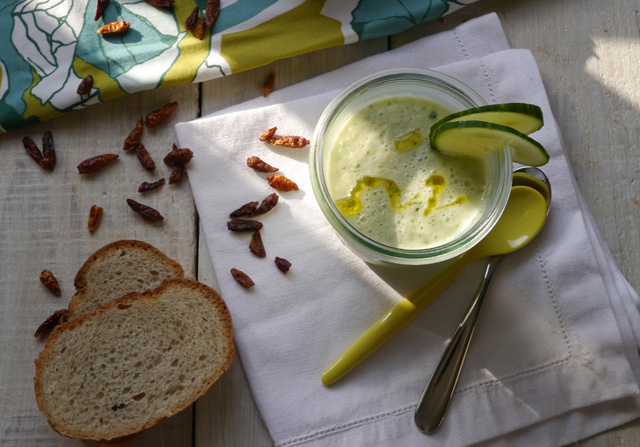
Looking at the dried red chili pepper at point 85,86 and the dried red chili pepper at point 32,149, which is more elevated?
the dried red chili pepper at point 85,86

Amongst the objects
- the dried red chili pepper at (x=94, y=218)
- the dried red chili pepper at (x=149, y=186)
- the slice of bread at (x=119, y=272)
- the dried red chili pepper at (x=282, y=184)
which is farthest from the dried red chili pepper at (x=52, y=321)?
the dried red chili pepper at (x=282, y=184)

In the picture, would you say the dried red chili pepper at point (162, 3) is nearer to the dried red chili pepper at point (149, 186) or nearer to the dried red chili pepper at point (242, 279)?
the dried red chili pepper at point (149, 186)

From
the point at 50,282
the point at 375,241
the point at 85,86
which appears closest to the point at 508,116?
the point at 375,241

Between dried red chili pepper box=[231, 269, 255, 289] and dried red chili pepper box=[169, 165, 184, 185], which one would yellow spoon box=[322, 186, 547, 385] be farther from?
dried red chili pepper box=[169, 165, 184, 185]

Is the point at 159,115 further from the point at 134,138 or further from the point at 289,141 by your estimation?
the point at 289,141

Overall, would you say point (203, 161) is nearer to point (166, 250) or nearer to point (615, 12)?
point (166, 250)

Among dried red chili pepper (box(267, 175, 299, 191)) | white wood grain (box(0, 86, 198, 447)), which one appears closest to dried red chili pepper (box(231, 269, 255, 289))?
white wood grain (box(0, 86, 198, 447))
